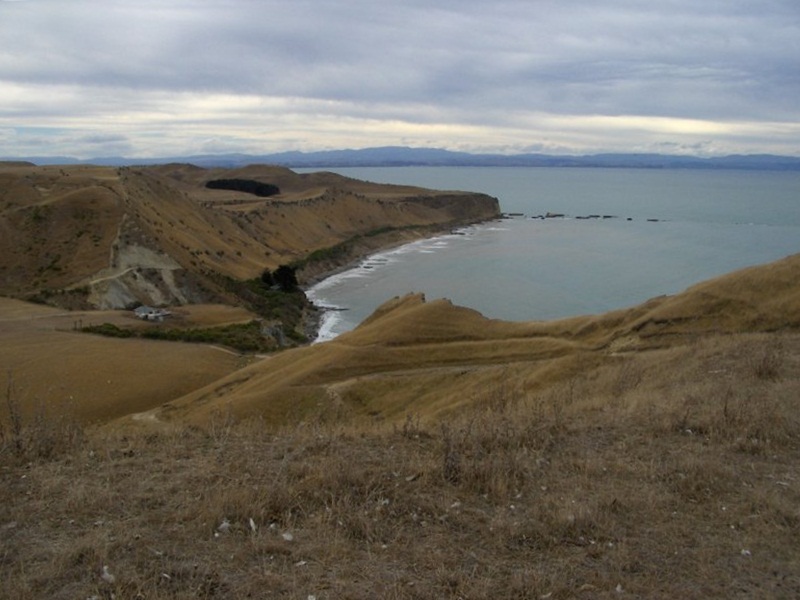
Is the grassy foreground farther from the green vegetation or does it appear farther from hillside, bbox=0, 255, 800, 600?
the green vegetation

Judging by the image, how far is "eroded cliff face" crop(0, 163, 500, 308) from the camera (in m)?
44.7

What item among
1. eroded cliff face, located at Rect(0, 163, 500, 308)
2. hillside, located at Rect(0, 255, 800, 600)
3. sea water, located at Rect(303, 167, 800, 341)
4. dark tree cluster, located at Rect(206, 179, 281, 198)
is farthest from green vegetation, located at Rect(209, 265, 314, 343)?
dark tree cluster, located at Rect(206, 179, 281, 198)

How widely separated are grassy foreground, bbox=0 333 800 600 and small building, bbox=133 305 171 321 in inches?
1271

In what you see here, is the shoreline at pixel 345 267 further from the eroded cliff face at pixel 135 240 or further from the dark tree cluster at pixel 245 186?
the dark tree cluster at pixel 245 186

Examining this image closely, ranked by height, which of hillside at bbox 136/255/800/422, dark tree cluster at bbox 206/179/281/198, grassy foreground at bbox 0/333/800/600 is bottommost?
hillside at bbox 136/255/800/422

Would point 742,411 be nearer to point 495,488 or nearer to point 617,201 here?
point 495,488

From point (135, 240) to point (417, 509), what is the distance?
45899 millimetres

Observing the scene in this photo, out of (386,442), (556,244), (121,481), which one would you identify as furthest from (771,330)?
(556,244)

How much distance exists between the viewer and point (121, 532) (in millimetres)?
5379

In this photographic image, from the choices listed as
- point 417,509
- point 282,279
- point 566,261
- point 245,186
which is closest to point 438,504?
point 417,509

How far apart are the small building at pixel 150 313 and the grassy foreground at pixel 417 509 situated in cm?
3228

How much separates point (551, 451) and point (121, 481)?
4.13m

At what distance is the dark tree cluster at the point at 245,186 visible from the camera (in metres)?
122

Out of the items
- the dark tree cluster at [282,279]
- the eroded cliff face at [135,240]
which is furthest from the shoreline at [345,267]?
the dark tree cluster at [282,279]
